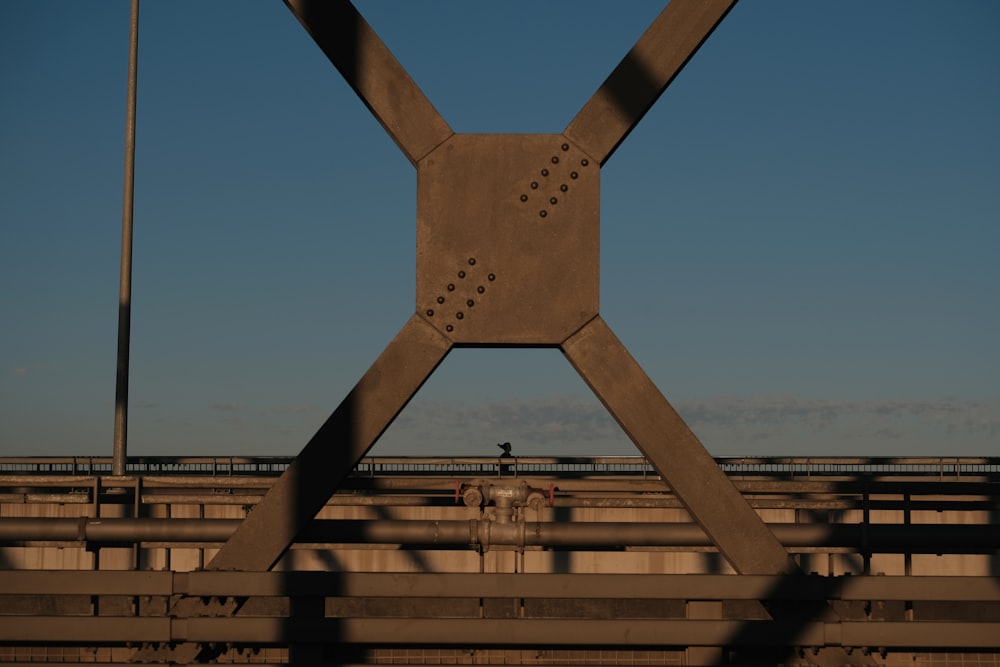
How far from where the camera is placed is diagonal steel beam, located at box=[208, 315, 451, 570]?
24.1 ft

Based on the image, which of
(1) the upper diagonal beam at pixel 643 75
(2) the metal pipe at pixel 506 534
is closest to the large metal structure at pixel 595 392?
(1) the upper diagonal beam at pixel 643 75

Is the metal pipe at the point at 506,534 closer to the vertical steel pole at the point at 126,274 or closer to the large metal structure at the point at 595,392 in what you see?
the large metal structure at the point at 595,392

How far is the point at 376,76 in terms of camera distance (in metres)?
7.54

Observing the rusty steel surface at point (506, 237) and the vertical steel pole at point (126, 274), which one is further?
the vertical steel pole at point (126, 274)

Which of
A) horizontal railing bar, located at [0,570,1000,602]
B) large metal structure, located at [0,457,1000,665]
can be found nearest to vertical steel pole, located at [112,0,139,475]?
large metal structure, located at [0,457,1000,665]

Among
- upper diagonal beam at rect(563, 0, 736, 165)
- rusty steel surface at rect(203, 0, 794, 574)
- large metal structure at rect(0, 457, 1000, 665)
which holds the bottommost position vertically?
large metal structure at rect(0, 457, 1000, 665)

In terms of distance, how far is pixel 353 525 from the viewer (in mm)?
9188

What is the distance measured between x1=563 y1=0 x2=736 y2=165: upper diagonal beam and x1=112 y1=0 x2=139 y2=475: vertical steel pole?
1345 centimetres

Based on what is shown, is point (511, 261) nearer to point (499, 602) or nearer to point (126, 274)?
point (499, 602)

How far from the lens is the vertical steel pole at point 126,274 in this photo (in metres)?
18.9

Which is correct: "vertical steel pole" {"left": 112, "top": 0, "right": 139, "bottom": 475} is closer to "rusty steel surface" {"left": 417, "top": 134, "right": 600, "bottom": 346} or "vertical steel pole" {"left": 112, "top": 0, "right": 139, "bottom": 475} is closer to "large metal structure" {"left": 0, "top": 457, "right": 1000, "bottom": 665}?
"large metal structure" {"left": 0, "top": 457, "right": 1000, "bottom": 665}

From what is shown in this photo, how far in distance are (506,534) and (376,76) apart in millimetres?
5018

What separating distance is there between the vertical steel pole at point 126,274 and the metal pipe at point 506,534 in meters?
9.21

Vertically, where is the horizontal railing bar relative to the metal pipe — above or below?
below
